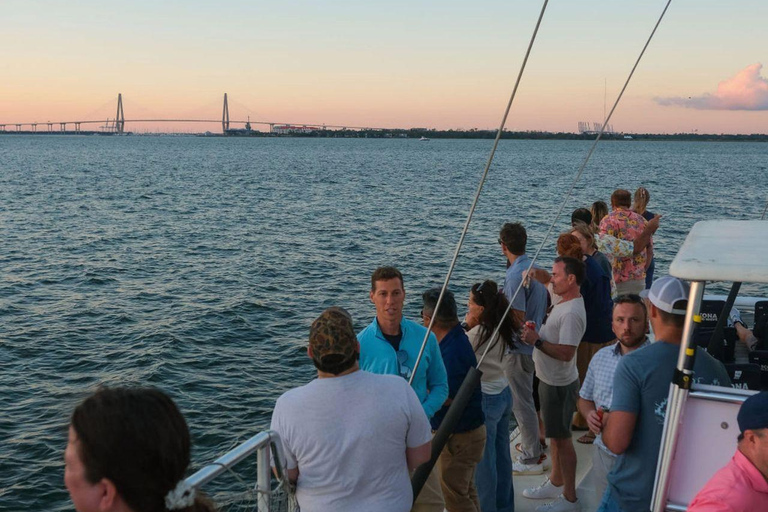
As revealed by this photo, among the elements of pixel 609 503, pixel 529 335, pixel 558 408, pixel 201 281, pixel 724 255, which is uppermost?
pixel 724 255

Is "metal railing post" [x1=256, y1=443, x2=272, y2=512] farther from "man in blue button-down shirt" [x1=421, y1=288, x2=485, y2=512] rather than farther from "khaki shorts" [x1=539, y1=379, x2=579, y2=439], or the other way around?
"khaki shorts" [x1=539, y1=379, x2=579, y2=439]

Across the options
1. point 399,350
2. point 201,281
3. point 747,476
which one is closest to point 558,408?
point 399,350

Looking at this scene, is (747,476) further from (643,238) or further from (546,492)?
(643,238)

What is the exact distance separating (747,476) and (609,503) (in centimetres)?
122

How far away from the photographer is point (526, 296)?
5.49 meters

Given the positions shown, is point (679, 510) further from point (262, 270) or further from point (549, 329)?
point (262, 270)

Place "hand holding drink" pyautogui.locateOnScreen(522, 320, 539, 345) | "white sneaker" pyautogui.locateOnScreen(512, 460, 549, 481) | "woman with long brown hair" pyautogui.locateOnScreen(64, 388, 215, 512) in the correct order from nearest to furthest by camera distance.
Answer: "woman with long brown hair" pyautogui.locateOnScreen(64, 388, 215, 512) < "hand holding drink" pyautogui.locateOnScreen(522, 320, 539, 345) < "white sneaker" pyautogui.locateOnScreen(512, 460, 549, 481)

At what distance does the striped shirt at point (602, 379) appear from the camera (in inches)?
149

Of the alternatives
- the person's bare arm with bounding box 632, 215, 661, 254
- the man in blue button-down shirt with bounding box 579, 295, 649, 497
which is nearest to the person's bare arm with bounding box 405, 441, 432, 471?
the man in blue button-down shirt with bounding box 579, 295, 649, 497

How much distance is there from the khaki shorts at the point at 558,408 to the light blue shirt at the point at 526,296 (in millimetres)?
423

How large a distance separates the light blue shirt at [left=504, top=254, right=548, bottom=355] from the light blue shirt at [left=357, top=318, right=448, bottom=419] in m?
1.51

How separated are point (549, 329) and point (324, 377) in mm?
2533

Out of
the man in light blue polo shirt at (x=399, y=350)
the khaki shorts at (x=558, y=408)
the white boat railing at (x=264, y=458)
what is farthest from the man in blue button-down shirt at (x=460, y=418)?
the white boat railing at (x=264, y=458)

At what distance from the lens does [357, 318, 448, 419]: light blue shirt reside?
3914mm
